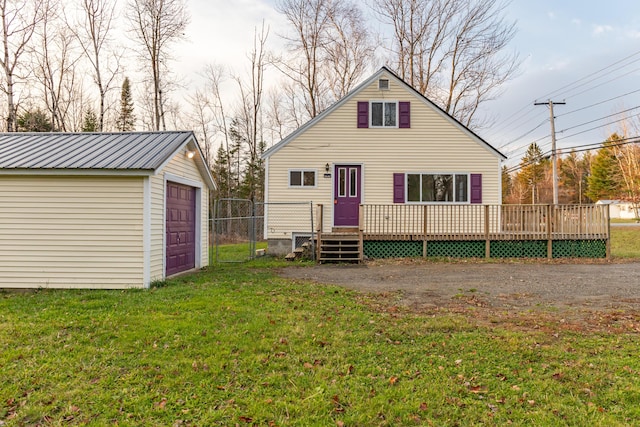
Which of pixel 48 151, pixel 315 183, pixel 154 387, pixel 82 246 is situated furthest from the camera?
pixel 315 183

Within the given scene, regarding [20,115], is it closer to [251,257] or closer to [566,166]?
[251,257]

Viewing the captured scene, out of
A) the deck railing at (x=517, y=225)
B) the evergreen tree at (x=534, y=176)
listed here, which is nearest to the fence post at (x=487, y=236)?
the deck railing at (x=517, y=225)

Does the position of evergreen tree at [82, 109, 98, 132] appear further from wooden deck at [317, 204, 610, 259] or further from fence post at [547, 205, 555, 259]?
fence post at [547, 205, 555, 259]

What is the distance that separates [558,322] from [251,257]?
29.1ft

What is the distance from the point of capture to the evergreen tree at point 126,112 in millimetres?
22734

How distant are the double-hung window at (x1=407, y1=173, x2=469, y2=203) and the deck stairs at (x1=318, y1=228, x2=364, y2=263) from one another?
2.88 meters

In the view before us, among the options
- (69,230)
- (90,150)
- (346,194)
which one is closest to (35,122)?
(90,150)

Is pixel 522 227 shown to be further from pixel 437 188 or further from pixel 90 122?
pixel 90 122

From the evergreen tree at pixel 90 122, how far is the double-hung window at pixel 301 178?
16.9 m

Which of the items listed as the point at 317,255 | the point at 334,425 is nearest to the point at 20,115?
the point at 317,255

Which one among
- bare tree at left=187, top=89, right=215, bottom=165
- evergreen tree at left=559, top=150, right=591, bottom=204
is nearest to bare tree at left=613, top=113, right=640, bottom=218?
evergreen tree at left=559, top=150, right=591, bottom=204

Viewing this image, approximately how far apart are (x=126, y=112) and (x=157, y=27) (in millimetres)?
8755

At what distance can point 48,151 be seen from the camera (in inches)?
313

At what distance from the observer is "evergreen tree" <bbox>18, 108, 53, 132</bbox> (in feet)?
65.0
